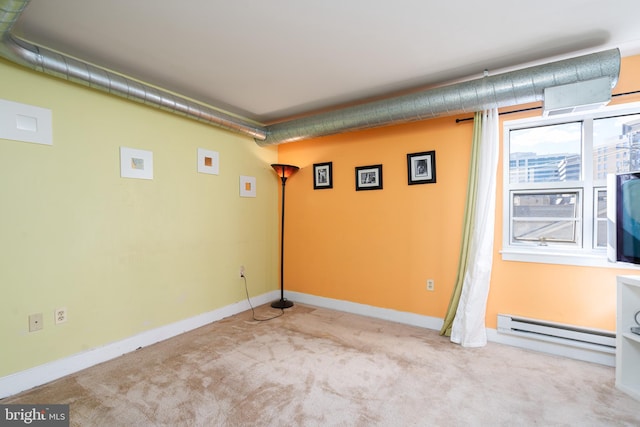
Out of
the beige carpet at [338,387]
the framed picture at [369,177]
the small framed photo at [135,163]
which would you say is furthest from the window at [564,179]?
the small framed photo at [135,163]

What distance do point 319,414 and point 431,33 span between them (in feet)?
8.38

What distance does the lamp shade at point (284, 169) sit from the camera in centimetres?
384

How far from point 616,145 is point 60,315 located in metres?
4.62

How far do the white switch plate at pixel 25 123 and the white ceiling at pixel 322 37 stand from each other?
0.49 m

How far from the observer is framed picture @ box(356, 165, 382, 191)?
3453mm

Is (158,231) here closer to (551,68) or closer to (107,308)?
(107,308)

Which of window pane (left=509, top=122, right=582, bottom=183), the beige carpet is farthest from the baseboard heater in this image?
window pane (left=509, top=122, right=582, bottom=183)

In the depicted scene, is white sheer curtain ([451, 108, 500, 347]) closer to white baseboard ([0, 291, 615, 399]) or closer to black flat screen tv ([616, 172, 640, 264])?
white baseboard ([0, 291, 615, 399])

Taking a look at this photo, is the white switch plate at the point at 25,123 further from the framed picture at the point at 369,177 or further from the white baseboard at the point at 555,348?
the white baseboard at the point at 555,348

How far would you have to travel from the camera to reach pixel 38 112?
7.07 ft

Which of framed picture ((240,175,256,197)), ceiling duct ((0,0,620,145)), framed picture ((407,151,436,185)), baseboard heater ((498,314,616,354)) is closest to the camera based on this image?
ceiling duct ((0,0,620,145))

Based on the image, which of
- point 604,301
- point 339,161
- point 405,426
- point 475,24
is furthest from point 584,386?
point 339,161

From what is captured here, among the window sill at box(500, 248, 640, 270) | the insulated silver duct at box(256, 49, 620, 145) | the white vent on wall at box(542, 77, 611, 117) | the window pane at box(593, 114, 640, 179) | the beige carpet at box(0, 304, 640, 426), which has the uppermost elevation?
the insulated silver duct at box(256, 49, 620, 145)

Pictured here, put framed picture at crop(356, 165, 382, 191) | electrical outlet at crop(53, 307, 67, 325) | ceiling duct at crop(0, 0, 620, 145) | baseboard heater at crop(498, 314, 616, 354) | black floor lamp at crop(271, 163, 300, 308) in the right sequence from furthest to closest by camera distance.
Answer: black floor lamp at crop(271, 163, 300, 308), framed picture at crop(356, 165, 382, 191), baseboard heater at crop(498, 314, 616, 354), electrical outlet at crop(53, 307, 67, 325), ceiling duct at crop(0, 0, 620, 145)
